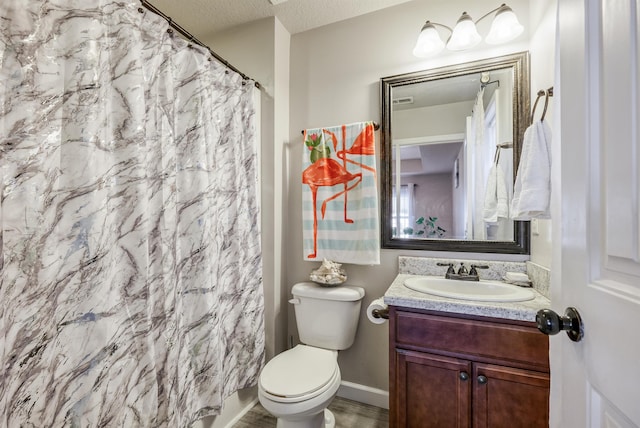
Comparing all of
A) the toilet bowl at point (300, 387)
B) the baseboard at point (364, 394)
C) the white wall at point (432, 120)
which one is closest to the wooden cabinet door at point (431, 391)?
the toilet bowl at point (300, 387)

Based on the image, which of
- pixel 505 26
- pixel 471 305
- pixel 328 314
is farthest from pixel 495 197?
pixel 328 314

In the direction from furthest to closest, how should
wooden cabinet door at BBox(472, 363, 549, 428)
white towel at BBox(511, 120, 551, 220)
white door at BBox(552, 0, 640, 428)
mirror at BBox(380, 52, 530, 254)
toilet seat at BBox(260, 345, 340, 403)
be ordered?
1. mirror at BBox(380, 52, 530, 254)
2. toilet seat at BBox(260, 345, 340, 403)
3. white towel at BBox(511, 120, 551, 220)
4. wooden cabinet door at BBox(472, 363, 549, 428)
5. white door at BBox(552, 0, 640, 428)

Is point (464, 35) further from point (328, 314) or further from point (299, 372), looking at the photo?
point (299, 372)

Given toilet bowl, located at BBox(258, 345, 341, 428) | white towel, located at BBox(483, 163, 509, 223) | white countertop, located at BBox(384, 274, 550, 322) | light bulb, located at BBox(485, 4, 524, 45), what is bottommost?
toilet bowl, located at BBox(258, 345, 341, 428)

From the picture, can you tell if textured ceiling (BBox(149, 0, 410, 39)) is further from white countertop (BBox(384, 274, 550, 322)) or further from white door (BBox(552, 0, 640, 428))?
white countertop (BBox(384, 274, 550, 322))

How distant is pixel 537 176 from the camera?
1.15 m

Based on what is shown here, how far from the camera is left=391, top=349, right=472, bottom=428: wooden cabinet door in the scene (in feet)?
3.71

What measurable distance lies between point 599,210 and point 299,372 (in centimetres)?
136

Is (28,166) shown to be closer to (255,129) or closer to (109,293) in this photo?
(109,293)

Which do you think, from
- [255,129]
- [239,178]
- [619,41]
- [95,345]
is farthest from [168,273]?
[619,41]

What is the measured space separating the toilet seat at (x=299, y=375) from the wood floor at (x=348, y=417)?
0.45 meters

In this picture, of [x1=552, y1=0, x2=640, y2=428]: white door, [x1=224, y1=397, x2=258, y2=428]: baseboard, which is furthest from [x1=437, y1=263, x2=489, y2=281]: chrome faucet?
[x1=224, y1=397, x2=258, y2=428]: baseboard

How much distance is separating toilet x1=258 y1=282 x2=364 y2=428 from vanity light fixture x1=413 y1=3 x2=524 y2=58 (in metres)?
1.50

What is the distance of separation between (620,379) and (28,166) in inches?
56.1
